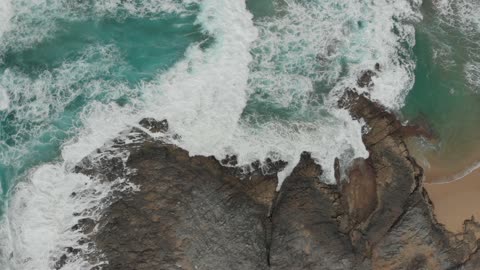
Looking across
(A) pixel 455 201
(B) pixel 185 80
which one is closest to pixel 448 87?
(A) pixel 455 201

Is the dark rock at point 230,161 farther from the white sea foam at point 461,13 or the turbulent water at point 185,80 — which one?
the white sea foam at point 461,13

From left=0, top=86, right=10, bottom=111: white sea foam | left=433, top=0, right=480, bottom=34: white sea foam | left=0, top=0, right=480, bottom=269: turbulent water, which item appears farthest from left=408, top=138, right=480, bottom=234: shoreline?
left=0, top=86, right=10, bottom=111: white sea foam

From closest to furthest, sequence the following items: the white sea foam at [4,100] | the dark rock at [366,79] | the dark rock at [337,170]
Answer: the dark rock at [337,170]
the white sea foam at [4,100]
the dark rock at [366,79]

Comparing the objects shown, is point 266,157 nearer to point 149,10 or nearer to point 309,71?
point 309,71

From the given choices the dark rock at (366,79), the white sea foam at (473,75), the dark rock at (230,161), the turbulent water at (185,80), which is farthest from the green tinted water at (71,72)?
the white sea foam at (473,75)

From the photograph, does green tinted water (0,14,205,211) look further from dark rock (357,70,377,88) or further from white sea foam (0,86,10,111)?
dark rock (357,70,377,88)

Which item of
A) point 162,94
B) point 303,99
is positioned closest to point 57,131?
point 162,94

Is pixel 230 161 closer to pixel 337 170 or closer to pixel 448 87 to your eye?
pixel 337 170
